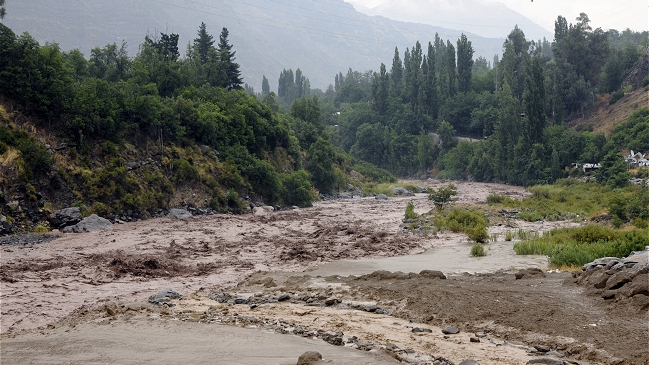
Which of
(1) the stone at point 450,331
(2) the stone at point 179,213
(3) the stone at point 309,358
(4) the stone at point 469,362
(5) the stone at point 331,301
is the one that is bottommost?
(2) the stone at point 179,213

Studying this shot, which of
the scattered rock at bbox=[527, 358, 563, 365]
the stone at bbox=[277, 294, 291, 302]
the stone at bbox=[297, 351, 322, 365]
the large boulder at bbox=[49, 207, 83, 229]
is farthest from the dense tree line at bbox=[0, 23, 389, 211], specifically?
the scattered rock at bbox=[527, 358, 563, 365]

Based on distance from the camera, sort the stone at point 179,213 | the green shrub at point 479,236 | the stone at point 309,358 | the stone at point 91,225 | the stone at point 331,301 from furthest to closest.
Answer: the stone at point 179,213, the stone at point 91,225, the green shrub at point 479,236, the stone at point 331,301, the stone at point 309,358

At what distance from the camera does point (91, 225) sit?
1163 inches

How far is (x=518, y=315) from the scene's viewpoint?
34.8 ft

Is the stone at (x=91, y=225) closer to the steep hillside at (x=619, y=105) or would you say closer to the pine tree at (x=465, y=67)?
the steep hillside at (x=619, y=105)

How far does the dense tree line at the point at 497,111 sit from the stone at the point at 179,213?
4473cm

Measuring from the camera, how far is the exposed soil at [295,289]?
377 inches

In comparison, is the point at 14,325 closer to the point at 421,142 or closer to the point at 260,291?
the point at 260,291

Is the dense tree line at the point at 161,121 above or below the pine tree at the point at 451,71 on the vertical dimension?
below

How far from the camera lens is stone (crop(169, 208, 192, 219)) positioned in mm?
36616

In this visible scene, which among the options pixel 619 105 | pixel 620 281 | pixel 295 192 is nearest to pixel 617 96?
pixel 619 105

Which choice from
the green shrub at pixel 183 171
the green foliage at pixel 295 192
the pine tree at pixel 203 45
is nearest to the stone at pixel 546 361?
the green shrub at pixel 183 171

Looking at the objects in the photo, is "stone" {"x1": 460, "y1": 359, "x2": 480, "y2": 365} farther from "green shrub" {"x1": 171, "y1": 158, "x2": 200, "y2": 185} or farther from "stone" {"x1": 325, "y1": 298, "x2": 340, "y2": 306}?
"green shrub" {"x1": 171, "y1": 158, "x2": 200, "y2": 185}

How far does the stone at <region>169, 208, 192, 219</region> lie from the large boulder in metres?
7.21
